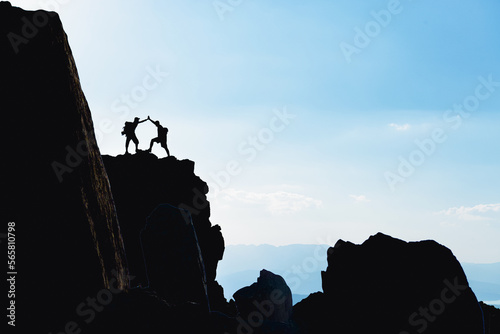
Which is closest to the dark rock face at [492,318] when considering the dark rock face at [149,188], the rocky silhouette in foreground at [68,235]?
the rocky silhouette in foreground at [68,235]

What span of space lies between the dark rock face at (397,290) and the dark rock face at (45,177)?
8466mm

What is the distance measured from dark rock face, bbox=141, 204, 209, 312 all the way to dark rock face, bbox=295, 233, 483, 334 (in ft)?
14.7

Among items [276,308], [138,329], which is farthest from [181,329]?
[276,308]

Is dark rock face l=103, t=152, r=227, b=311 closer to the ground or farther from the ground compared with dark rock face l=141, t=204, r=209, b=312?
farther from the ground

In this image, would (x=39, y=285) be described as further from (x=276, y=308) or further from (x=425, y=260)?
(x=276, y=308)

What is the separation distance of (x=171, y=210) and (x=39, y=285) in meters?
8.57

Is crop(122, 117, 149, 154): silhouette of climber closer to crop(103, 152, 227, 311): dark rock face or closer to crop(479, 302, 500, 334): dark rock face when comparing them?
crop(103, 152, 227, 311): dark rock face

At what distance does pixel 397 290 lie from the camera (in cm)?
1317

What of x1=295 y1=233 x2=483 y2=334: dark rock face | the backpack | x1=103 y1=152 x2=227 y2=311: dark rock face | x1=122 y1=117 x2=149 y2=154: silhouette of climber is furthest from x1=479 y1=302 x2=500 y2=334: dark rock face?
the backpack

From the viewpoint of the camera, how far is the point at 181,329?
7387 millimetres

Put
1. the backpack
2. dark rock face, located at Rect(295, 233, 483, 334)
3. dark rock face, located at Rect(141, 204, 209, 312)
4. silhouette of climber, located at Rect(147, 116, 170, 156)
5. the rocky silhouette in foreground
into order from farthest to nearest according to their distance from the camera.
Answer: silhouette of climber, located at Rect(147, 116, 170, 156)
the backpack
dark rock face, located at Rect(141, 204, 209, 312)
dark rock face, located at Rect(295, 233, 483, 334)
the rocky silhouette in foreground

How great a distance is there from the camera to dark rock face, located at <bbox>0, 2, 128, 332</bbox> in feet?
23.9

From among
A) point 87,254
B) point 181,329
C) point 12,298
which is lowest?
point 181,329

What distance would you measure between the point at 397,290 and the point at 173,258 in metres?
7.05
